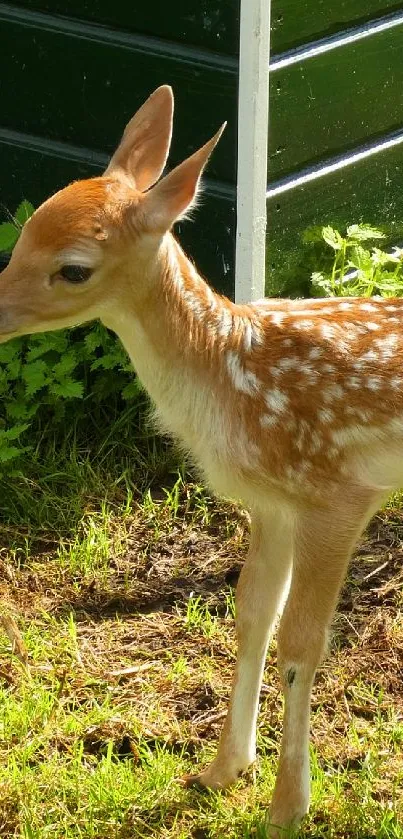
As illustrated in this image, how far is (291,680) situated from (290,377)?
2.74 feet

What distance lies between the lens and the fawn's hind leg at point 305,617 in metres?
3.70

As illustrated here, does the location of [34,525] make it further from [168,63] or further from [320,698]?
[168,63]

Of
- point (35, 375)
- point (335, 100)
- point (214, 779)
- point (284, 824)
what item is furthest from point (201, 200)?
point (284, 824)

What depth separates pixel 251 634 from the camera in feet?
13.4

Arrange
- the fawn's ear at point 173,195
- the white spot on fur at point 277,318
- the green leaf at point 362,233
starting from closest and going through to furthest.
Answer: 1. the fawn's ear at point 173,195
2. the white spot on fur at point 277,318
3. the green leaf at point 362,233

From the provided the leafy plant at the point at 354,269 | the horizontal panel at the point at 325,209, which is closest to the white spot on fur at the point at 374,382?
the horizontal panel at the point at 325,209

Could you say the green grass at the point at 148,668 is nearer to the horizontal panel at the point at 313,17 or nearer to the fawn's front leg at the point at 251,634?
the fawn's front leg at the point at 251,634

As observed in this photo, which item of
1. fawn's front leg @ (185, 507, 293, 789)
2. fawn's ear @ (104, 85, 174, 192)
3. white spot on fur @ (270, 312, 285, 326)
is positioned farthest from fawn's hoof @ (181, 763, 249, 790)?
Result: fawn's ear @ (104, 85, 174, 192)

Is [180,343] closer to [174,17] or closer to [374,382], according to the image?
[374,382]

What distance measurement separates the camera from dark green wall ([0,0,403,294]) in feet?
17.6

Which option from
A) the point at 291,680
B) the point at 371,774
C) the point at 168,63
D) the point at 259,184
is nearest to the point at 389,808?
the point at 371,774

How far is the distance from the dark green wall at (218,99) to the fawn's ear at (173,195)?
1805 millimetres

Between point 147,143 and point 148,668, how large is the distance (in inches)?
69.1

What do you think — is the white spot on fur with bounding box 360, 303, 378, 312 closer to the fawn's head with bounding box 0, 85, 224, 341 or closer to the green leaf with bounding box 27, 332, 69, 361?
the fawn's head with bounding box 0, 85, 224, 341
